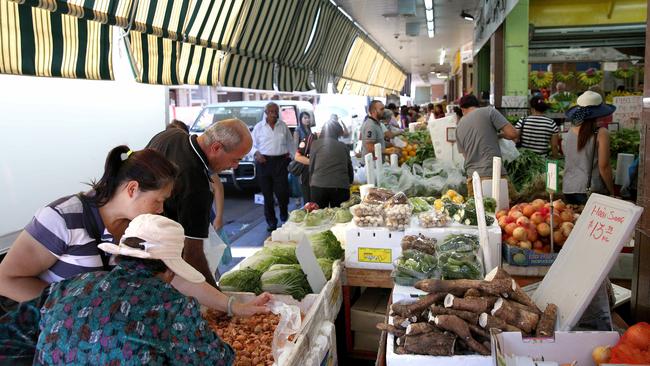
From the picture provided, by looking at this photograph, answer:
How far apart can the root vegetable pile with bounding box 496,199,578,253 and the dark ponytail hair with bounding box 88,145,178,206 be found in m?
2.29

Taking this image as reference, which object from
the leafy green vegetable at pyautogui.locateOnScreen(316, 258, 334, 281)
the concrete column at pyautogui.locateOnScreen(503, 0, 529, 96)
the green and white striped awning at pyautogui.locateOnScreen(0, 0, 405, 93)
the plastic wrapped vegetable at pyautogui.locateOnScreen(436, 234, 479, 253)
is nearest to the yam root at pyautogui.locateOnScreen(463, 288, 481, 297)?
the plastic wrapped vegetable at pyautogui.locateOnScreen(436, 234, 479, 253)

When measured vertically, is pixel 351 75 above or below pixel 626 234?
above

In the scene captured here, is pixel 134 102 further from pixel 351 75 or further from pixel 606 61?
pixel 351 75

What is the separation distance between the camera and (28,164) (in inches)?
163

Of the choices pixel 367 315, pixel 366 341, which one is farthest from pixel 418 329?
pixel 366 341

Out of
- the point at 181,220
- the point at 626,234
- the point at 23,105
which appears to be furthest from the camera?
the point at 23,105

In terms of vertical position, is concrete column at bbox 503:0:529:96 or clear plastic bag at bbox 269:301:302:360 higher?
concrete column at bbox 503:0:529:96

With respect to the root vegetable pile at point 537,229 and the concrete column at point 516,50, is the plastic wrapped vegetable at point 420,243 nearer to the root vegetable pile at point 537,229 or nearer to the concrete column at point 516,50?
the root vegetable pile at point 537,229

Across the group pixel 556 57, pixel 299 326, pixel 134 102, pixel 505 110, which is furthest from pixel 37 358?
pixel 556 57

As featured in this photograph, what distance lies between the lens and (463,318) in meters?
2.51

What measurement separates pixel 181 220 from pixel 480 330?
1.72 m

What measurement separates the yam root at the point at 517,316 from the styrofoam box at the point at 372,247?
55.1 inches

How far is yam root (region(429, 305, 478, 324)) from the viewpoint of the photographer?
2.50m

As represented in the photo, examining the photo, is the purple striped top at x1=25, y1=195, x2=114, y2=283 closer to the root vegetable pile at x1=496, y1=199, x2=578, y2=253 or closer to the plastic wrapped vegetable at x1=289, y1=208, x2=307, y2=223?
the root vegetable pile at x1=496, y1=199, x2=578, y2=253
